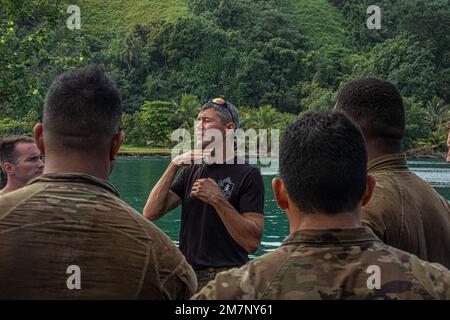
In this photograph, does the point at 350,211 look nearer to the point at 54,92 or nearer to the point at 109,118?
the point at 109,118

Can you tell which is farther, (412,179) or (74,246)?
(412,179)

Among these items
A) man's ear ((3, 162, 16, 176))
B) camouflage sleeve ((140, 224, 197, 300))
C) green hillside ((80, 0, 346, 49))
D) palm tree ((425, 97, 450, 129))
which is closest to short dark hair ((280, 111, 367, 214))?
camouflage sleeve ((140, 224, 197, 300))

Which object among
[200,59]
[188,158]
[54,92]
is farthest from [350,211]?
[200,59]

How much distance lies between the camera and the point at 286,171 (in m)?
2.14

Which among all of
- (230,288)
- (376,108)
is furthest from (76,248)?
(376,108)

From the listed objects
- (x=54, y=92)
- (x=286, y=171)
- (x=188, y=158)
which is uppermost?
(x=54, y=92)

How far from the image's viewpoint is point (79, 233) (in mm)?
2232

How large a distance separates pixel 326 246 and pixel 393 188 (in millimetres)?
1092

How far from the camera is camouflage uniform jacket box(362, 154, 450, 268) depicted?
291cm

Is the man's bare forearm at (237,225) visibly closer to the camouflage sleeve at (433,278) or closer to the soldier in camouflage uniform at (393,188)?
the soldier in camouflage uniform at (393,188)

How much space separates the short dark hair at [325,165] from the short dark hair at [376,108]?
1.04m

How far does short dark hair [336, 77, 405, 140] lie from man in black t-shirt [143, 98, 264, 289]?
117 cm

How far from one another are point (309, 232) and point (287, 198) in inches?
6.0

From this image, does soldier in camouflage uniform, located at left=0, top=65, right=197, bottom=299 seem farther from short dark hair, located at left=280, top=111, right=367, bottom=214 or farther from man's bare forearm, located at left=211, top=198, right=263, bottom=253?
man's bare forearm, located at left=211, top=198, right=263, bottom=253
